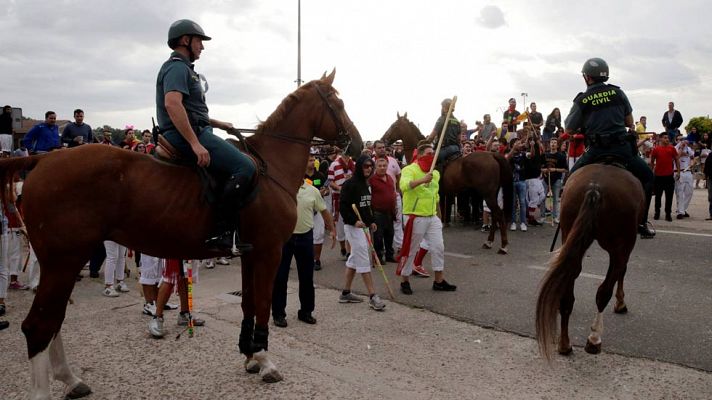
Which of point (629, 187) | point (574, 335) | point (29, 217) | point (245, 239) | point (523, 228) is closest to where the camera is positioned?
point (29, 217)

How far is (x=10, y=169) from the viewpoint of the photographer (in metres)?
4.04

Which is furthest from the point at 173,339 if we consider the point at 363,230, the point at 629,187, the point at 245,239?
the point at 629,187

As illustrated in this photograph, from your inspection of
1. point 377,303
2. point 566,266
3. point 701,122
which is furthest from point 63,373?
point 701,122

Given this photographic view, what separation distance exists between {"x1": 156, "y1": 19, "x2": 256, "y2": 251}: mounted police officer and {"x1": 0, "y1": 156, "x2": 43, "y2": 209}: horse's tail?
1004mm

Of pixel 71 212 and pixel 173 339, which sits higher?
pixel 71 212

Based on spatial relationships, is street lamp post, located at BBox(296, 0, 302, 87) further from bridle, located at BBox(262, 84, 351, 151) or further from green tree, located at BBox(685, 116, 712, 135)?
green tree, located at BBox(685, 116, 712, 135)

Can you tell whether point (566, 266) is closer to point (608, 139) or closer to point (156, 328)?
point (608, 139)

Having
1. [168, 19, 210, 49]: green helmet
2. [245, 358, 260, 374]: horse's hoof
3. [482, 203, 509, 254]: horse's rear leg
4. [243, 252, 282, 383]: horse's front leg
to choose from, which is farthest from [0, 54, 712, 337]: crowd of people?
[482, 203, 509, 254]: horse's rear leg

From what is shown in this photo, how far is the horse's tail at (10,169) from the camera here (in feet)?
12.9

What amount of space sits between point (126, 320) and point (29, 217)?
3.00 m

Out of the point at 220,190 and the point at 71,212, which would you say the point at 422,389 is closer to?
the point at 220,190

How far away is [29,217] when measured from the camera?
376 cm

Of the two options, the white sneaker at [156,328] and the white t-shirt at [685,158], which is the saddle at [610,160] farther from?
the white t-shirt at [685,158]

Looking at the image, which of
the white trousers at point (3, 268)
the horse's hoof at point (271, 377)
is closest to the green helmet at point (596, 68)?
the horse's hoof at point (271, 377)
